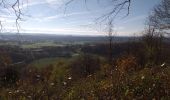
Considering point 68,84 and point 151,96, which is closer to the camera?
point 151,96

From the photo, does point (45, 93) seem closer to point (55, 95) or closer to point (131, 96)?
point (55, 95)

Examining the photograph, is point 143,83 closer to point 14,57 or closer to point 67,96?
point 67,96

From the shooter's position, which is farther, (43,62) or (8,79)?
(43,62)

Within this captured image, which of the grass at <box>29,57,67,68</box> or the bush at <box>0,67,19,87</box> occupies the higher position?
the bush at <box>0,67,19,87</box>

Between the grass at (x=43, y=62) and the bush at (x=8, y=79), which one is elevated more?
the bush at (x=8, y=79)

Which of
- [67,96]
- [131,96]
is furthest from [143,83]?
[67,96]

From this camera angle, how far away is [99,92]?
854 cm

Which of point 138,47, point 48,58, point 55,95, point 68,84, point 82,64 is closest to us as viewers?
point 55,95

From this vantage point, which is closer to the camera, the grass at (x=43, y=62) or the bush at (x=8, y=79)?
the bush at (x=8, y=79)

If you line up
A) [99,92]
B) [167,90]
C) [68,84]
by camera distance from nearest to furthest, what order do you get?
[167,90] < [99,92] < [68,84]

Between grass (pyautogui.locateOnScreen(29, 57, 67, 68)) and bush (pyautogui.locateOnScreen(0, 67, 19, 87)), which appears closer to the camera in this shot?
bush (pyautogui.locateOnScreen(0, 67, 19, 87))

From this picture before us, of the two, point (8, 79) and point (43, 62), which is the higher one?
point (8, 79)

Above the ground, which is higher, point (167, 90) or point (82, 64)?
point (167, 90)

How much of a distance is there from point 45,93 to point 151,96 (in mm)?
2691
